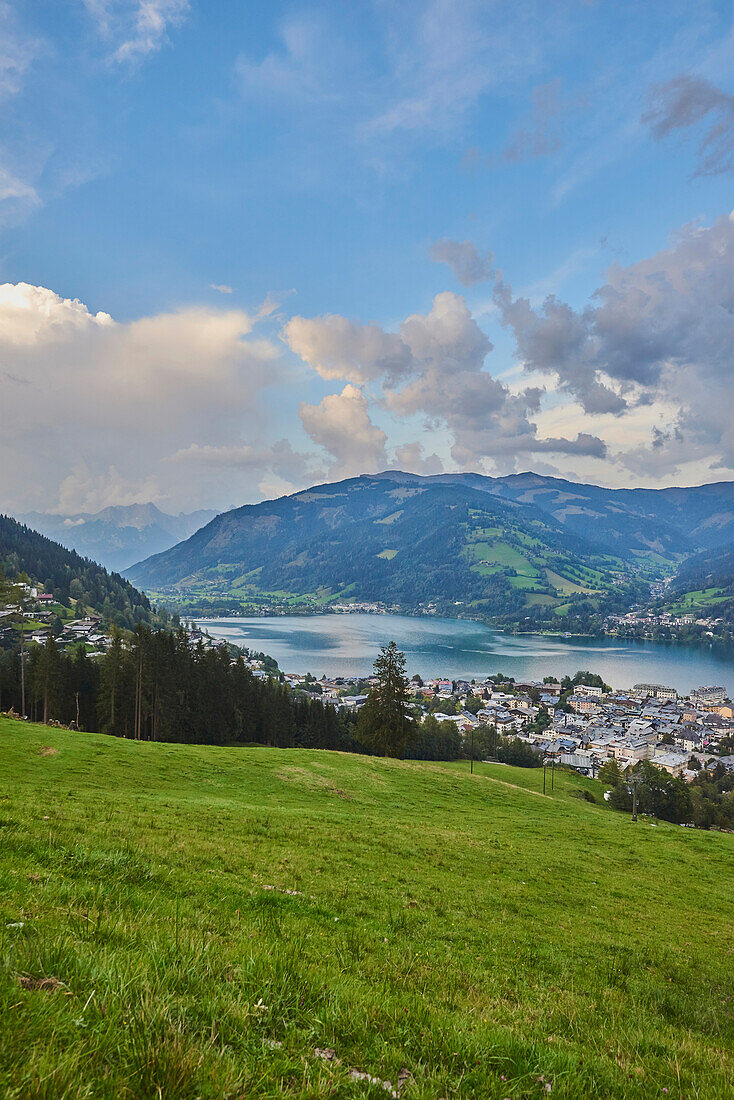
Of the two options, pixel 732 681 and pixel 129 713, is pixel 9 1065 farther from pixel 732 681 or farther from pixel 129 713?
pixel 732 681

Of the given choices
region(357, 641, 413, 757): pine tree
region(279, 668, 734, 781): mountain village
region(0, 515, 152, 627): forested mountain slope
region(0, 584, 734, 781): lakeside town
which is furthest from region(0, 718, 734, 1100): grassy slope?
region(0, 515, 152, 627): forested mountain slope

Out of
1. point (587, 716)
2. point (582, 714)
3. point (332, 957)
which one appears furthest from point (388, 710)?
point (582, 714)

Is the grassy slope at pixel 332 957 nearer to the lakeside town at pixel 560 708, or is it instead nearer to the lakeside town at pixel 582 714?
the lakeside town at pixel 582 714

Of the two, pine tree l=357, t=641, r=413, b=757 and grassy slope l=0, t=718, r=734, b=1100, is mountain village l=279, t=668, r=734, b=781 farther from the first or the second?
grassy slope l=0, t=718, r=734, b=1100

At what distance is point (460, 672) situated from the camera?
156250 millimetres

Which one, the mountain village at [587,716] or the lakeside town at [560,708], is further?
the lakeside town at [560,708]

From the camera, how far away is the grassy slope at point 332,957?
271 cm

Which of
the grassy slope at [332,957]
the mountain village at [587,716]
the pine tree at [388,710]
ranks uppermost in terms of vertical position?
the grassy slope at [332,957]

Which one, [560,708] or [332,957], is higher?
[332,957]

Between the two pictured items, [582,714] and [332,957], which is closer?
[332,957]

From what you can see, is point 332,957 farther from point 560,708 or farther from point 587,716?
point 560,708

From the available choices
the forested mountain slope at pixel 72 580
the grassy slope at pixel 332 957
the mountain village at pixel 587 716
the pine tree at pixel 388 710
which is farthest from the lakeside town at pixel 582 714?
the grassy slope at pixel 332 957

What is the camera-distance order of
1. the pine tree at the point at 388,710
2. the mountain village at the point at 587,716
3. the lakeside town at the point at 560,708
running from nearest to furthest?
the pine tree at the point at 388,710 → the mountain village at the point at 587,716 → the lakeside town at the point at 560,708

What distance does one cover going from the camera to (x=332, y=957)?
561 cm
